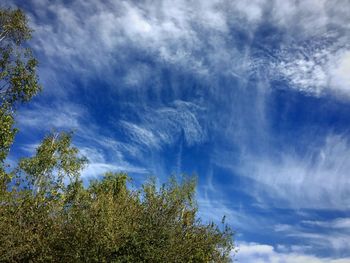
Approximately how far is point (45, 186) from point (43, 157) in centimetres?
495

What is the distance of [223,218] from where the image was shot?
54188 millimetres

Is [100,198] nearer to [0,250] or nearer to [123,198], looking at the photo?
[123,198]

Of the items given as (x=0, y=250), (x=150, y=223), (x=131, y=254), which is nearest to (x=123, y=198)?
(x=150, y=223)

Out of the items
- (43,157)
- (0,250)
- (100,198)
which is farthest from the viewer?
(43,157)

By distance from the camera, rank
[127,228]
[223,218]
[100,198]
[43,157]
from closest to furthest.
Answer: [127,228]
[100,198]
[223,218]
[43,157]

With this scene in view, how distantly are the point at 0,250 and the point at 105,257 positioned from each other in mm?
10289

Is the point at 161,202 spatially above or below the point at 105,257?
above

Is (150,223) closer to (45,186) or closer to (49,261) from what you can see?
(49,261)

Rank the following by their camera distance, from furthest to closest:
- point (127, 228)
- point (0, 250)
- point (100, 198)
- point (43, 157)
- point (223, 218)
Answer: point (43, 157) → point (223, 218) → point (100, 198) → point (127, 228) → point (0, 250)

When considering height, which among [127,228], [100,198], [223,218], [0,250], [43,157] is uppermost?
[43,157]

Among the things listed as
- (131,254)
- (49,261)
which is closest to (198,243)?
(131,254)

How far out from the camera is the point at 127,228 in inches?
1560

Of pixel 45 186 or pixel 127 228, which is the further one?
pixel 45 186

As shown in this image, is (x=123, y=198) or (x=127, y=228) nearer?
(x=127, y=228)
